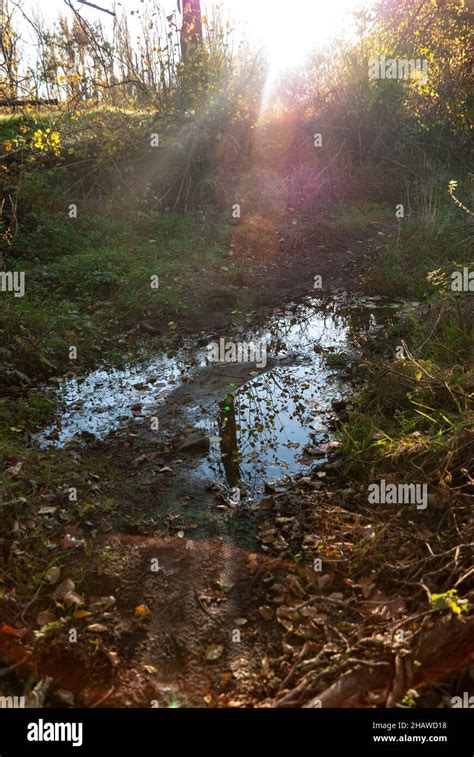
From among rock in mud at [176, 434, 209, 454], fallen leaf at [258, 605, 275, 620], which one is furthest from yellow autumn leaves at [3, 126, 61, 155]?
fallen leaf at [258, 605, 275, 620]

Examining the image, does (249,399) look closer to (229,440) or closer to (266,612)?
(229,440)

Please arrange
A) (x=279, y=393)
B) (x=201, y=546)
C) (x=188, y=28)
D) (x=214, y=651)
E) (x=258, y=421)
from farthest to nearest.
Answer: (x=188, y=28)
(x=279, y=393)
(x=258, y=421)
(x=201, y=546)
(x=214, y=651)

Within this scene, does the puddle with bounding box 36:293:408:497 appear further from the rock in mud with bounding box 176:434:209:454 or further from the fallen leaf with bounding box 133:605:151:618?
the fallen leaf with bounding box 133:605:151:618

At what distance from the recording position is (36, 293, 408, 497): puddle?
4699 millimetres

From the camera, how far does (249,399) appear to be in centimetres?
561

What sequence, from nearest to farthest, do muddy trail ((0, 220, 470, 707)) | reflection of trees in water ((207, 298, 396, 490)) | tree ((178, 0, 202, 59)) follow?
1. muddy trail ((0, 220, 470, 707))
2. reflection of trees in water ((207, 298, 396, 490))
3. tree ((178, 0, 202, 59))

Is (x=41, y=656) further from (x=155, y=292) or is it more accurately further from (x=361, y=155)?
(x=361, y=155)

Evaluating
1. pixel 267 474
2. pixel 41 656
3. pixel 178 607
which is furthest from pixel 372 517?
pixel 41 656

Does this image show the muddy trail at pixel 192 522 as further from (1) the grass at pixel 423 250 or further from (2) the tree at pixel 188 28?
(2) the tree at pixel 188 28

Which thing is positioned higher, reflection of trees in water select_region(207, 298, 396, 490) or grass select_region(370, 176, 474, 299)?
grass select_region(370, 176, 474, 299)

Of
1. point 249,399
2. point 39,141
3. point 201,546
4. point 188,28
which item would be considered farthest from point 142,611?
point 188,28

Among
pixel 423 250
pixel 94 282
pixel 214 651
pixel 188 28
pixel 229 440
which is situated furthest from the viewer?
pixel 188 28

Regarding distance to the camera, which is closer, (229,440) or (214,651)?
(214,651)

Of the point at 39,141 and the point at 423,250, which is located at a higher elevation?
the point at 39,141
